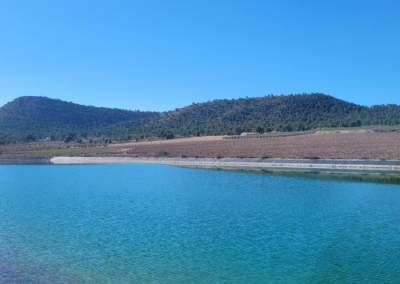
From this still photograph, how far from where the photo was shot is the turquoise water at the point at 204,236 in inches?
329

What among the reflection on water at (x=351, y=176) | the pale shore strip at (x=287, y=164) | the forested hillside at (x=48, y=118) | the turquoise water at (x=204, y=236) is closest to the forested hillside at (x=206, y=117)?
the forested hillside at (x=48, y=118)

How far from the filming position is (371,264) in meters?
8.77

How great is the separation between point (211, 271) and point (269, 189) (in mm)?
12616

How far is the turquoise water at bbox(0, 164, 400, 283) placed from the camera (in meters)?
8.37

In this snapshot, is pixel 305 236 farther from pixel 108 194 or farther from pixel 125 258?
pixel 108 194

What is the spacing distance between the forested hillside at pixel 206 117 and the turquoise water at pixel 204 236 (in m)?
62.1

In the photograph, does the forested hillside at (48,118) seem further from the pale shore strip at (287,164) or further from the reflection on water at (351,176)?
the reflection on water at (351,176)

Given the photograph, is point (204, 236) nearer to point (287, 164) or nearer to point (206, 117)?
point (287, 164)

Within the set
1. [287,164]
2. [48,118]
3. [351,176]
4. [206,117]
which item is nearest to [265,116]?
[206,117]

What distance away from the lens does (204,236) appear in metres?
11.3

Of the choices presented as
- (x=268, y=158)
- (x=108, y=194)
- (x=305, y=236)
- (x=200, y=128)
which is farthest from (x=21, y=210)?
(x=200, y=128)

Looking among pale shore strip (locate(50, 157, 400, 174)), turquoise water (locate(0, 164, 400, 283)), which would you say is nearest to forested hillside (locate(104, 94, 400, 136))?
pale shore strip (locate(50, 157, 400, 174))

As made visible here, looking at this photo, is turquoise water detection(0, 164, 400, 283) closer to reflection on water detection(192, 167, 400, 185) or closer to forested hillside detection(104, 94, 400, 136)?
reflection on water detection(192, 167, 400, 185)

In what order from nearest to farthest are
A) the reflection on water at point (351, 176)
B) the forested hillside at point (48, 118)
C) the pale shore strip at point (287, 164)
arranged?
the reflection on water at point (351, 176)
the pale shore strip at point (287, 164)
the forested hillside at point (48, 118)
